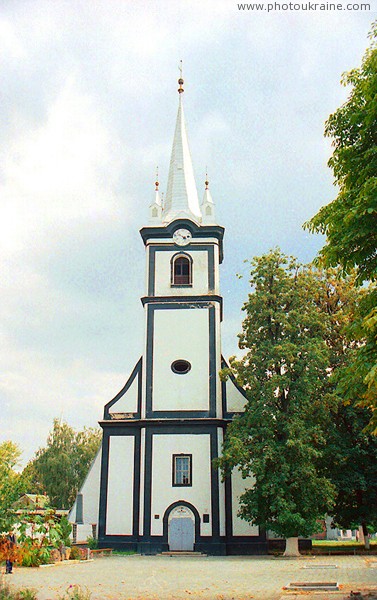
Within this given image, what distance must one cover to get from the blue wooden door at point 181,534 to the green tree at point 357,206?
18949 mm

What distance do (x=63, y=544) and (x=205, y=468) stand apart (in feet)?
28.5

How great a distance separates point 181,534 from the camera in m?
30.3

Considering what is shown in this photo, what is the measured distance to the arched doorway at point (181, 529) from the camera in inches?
1186

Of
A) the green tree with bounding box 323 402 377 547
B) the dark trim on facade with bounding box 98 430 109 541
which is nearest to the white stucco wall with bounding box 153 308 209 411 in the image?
the dark trim on facade with bounding box 98 430 109 541

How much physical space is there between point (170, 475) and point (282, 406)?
6.55 metres

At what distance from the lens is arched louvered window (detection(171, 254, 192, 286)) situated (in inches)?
1384

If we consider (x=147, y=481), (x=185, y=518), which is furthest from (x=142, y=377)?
(x=185, y=518)

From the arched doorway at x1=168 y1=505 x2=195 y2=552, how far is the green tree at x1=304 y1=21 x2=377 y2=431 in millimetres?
18902

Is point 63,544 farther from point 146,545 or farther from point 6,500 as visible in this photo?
point 6,500

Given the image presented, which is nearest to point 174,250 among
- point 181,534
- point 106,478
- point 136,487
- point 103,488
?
point 106,478

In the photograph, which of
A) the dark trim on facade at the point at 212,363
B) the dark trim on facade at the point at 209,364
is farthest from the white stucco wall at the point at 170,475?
the dark trim on facade at the point at 212,363

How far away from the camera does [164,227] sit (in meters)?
36.0

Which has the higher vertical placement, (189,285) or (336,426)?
(189,285)

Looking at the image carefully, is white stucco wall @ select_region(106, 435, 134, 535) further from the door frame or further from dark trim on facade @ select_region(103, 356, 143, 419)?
the door frame
